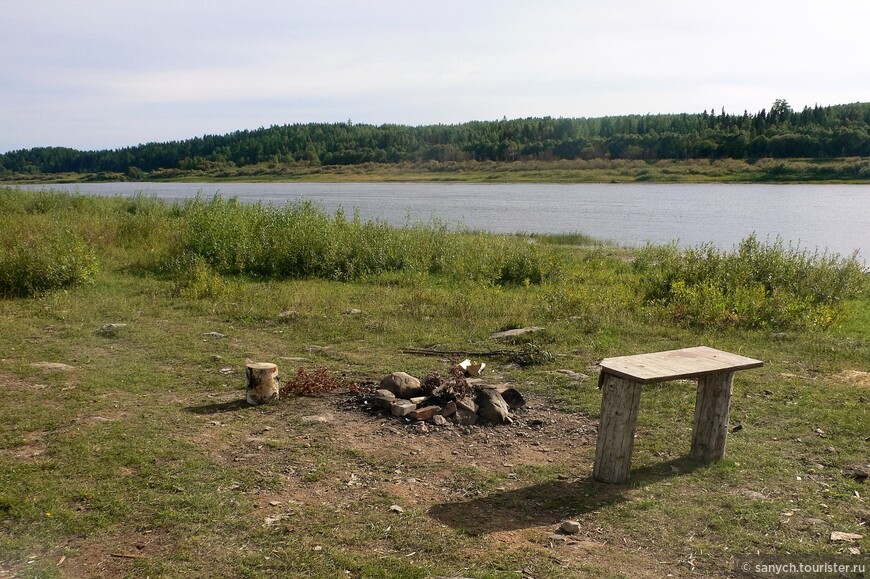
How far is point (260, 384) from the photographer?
6828 millimetres

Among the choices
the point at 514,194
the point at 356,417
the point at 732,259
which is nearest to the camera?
the point at 356,417

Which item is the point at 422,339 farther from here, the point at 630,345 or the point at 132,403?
the point at 132,403

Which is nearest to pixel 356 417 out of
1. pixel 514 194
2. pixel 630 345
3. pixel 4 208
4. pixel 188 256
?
pixel 630 345

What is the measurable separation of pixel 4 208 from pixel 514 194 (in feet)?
143

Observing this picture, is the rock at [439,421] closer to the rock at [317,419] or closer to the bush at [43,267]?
the rock at [317,419]

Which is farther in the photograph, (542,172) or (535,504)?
(542,172)

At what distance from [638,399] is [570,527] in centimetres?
107

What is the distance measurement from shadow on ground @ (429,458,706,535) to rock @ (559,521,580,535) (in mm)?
97

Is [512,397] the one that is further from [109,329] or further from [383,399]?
[109,329]

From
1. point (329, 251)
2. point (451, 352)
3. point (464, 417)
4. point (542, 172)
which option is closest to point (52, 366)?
point (451, 352)

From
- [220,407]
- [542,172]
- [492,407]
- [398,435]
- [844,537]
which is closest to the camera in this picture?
[844,537]

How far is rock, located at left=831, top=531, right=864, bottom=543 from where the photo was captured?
427cm

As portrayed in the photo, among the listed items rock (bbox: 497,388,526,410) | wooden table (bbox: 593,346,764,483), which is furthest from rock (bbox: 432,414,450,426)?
wooden table (bbox: 593,346,764,483)

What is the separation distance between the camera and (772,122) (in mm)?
87750
